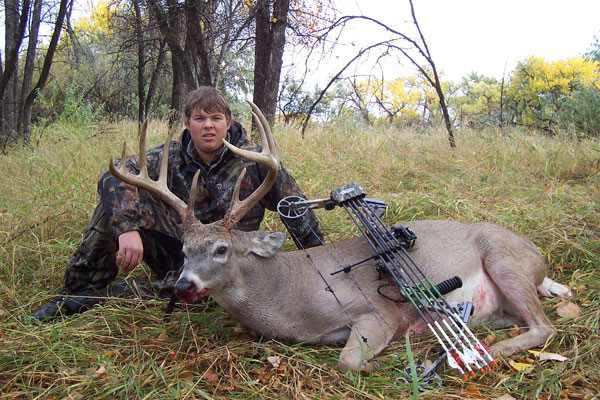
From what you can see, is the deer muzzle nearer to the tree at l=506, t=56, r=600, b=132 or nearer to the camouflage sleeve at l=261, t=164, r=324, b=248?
the camouflage sleeve at l=261, t=164, r=324, b=248

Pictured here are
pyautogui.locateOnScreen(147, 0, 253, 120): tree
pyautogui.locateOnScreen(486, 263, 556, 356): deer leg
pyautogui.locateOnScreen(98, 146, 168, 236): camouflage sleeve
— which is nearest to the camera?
pyautogui.locateOnScreen(486, 263, 556, 356): deer leg

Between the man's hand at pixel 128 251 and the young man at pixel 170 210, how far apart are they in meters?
0.09

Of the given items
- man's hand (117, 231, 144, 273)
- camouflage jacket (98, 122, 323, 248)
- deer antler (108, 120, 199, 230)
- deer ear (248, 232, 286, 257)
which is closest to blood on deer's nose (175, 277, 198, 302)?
deer antler (108, 120, 199, 230)

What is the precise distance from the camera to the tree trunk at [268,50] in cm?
670

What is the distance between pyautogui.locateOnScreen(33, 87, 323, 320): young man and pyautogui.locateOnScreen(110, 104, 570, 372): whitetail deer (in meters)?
0.38

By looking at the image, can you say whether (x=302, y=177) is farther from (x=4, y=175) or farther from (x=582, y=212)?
(x=4, y=175)

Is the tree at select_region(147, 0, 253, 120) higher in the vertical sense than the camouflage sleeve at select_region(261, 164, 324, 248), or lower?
higher

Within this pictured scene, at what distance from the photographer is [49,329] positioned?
110 inches

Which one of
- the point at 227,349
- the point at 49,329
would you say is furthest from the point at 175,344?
the point at 49,329

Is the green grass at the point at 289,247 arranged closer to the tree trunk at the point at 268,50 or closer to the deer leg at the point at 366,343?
the deer leg at the point at 366,343

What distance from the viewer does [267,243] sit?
296 centimetres

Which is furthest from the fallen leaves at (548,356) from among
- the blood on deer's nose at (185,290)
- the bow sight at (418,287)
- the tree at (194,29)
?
the tree at (194,29)

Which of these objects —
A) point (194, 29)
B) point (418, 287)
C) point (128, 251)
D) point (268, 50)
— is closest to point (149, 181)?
point (128, 251)

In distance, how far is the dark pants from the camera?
3.40 metres
